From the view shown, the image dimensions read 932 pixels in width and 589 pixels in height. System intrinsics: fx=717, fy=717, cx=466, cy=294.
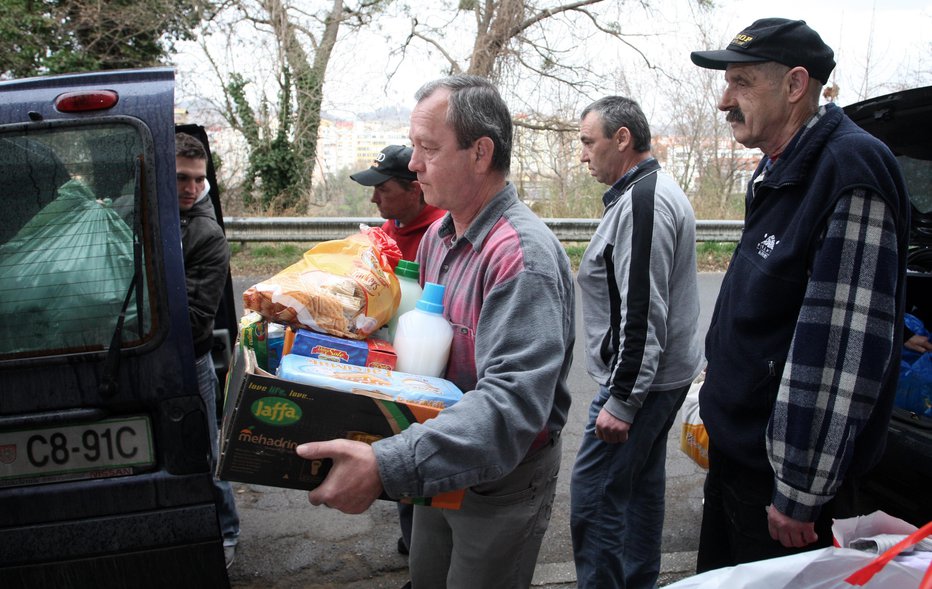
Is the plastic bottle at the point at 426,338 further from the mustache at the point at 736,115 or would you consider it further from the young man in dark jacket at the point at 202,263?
the young man in dark jacket at the point at 202,263

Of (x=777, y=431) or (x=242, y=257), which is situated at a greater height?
(x=777, y=431)

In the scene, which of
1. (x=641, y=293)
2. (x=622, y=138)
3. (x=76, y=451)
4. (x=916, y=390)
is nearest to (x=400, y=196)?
(x=622, y=138)

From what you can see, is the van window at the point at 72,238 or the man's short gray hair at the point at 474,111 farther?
the van window at the point at 72,238

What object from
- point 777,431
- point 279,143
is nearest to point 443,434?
point 777,431

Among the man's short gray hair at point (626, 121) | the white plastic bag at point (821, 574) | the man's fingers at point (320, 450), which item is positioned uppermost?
the man's short gray hair at point (626, 121)

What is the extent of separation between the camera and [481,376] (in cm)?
170

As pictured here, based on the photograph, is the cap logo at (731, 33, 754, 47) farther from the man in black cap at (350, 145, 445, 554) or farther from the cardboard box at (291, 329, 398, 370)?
the man in black cap at (350, 145, 445, 554)

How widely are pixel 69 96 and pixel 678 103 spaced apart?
15.5 m

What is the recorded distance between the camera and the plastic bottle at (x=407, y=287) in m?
2.05

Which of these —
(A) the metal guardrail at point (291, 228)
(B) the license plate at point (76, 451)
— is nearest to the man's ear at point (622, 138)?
(B) the license plate at point (76, 451)

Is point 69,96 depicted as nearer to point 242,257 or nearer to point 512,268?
point 512,268

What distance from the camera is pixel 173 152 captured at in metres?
2.04

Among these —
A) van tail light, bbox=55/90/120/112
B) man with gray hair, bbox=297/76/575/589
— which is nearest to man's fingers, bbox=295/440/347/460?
man with gray hair, bbox=297/76/575/589

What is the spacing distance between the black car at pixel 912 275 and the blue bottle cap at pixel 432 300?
197 centimetres
